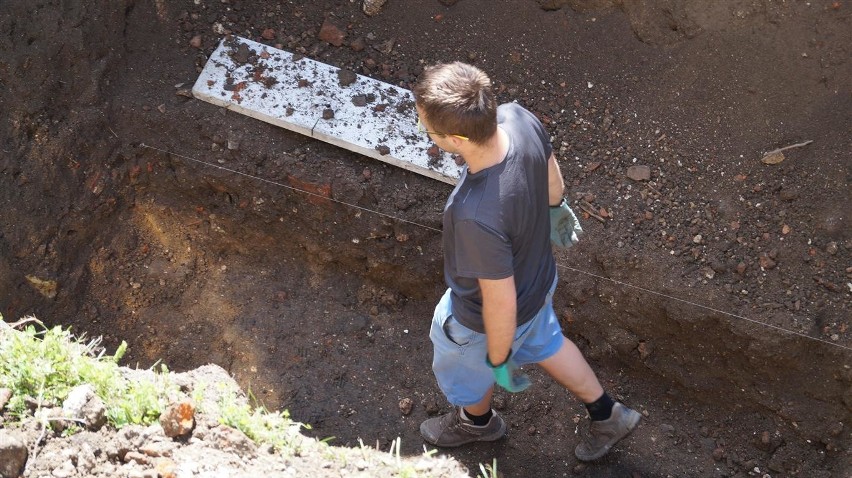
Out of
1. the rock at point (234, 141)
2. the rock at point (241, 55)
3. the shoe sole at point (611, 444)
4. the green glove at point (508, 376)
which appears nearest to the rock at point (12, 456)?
the green glove at point (508, 376)

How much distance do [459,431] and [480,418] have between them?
0.41 ft

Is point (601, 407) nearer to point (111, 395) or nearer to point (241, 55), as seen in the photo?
point (111, 395)

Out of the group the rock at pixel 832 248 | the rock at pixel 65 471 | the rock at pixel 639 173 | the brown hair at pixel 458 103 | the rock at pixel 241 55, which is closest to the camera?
the brown hair at pixel 458 103

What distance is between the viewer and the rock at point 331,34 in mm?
4387

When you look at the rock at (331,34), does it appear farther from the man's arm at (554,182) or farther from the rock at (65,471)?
the rock at (65,471)

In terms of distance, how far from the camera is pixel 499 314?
102 inches

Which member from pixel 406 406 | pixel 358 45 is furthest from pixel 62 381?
pixel 358 45

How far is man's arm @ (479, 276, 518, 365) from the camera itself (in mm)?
2525

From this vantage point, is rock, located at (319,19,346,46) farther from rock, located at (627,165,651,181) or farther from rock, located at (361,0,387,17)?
rock, located at (627,165,651,181)


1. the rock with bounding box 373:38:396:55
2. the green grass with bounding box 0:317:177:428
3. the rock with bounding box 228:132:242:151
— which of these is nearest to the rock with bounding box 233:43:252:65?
the rock with bounding box 228:132:242:151

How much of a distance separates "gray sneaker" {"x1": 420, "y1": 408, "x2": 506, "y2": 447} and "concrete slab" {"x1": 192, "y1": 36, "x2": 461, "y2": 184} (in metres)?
1.13

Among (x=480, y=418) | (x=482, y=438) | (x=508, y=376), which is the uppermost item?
(x=508, y=376)

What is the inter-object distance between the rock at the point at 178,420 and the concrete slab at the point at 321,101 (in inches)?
65.3

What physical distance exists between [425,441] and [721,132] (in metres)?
2.02
